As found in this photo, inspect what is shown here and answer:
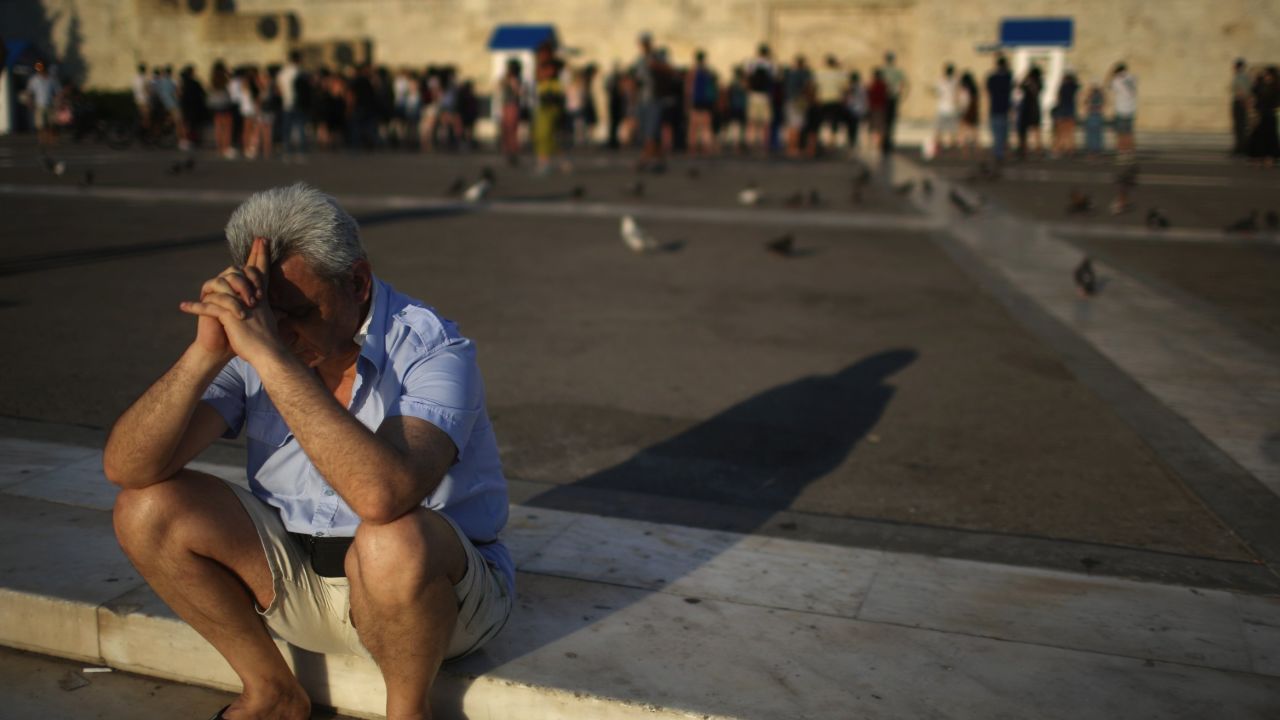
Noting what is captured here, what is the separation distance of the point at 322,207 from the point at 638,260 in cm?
762

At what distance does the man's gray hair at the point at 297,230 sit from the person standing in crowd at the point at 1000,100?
20.7 metres

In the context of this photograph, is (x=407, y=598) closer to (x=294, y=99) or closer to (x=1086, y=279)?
(x=1086, y=279)

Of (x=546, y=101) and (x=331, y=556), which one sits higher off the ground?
(x=546, y=101)

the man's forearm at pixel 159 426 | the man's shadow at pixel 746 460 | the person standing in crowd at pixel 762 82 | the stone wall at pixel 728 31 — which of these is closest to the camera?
the man's forearm at pixel 159 426

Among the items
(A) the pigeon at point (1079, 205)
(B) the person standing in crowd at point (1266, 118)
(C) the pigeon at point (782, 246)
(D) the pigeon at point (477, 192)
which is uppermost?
(B) the person standing in crowd at point (1266, 118)

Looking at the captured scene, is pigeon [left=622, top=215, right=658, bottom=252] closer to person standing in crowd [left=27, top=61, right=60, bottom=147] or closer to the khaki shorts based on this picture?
the khaki shorts

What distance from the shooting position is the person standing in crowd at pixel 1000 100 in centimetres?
2177

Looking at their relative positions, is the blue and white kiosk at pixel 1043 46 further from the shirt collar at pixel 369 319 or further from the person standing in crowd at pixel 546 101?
the shirt collar at pixel 369 319

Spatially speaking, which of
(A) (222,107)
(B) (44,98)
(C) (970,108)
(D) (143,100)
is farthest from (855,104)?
(B) (44,98)

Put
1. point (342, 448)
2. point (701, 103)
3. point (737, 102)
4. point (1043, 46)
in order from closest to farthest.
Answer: point (342, 448)
point (701, 103)
point (737, 102)
point (1043, 46)

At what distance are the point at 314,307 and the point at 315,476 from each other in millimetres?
430

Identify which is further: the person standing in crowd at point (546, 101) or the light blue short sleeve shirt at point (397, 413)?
the person standing in crowd at point (546, 101)

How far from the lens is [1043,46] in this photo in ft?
93.8

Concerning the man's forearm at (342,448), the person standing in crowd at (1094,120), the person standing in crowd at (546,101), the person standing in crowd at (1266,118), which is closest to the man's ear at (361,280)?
the man's forearm at (342,448)
